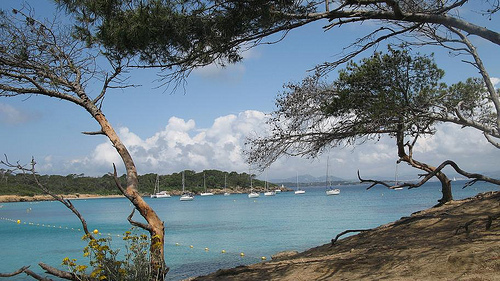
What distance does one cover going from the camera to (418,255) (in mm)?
5332

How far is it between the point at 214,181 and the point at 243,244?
310 feet

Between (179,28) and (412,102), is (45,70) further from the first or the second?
(412,102)

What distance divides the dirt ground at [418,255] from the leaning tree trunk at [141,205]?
143cm

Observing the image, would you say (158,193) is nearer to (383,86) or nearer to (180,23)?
(383,86)

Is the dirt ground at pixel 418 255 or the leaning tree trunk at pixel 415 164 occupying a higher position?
the leaning tree trunk at pixel 415 164

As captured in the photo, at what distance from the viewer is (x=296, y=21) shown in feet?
17.5

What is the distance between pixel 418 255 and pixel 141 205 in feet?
11.2

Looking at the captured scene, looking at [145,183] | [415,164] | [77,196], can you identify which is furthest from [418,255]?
[145,183]

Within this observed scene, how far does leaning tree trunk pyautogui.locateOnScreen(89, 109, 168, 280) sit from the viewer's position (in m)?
5.55

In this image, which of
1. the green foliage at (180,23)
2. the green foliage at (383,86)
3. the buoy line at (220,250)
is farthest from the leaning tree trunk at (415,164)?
the buoy line at (220,250)

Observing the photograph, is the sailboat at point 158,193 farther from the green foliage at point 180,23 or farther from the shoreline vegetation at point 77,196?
the green foliage at point 180,23

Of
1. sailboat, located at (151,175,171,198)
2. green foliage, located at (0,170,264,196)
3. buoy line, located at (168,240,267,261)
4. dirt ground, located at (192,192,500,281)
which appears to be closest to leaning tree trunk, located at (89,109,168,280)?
dirt ground, located at (192,192,500,281)

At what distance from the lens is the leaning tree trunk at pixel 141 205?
5551 millimetres

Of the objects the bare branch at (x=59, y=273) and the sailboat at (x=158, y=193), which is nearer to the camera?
the bare branch at (x=59, y=273)
